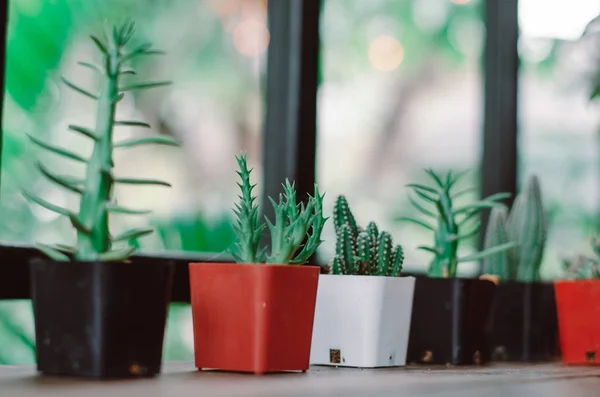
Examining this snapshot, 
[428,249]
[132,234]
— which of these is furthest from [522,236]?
[132,234]

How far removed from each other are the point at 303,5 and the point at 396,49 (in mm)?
716

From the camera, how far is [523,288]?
1.71m

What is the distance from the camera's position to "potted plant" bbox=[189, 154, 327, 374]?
1.04 metres

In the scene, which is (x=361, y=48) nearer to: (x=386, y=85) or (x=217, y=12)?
(x=386, y=85)

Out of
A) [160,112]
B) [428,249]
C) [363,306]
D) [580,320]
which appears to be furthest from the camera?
[160,112]

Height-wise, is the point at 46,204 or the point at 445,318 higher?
the point at 46,204

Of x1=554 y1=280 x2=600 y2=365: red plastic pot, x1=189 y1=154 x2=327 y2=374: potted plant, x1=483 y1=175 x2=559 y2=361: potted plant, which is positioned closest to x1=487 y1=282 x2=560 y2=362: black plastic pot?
x1=483 y1=175 x2=559 y2=361: potted plant

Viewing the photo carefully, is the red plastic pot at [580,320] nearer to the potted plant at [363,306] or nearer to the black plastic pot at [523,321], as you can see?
the black plastic pot at [523,321]

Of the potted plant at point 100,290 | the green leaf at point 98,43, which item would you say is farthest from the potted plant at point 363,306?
the green leaf at point 98,43

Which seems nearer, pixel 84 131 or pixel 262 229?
pixel 84 131

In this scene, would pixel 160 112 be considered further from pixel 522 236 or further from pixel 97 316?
pixel 97 316

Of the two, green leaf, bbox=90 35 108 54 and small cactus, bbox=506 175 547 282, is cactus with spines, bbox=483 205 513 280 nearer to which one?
small cactus, bbox=506 175 547 282

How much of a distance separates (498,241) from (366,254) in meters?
0.50

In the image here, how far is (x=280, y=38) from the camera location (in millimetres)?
1728
